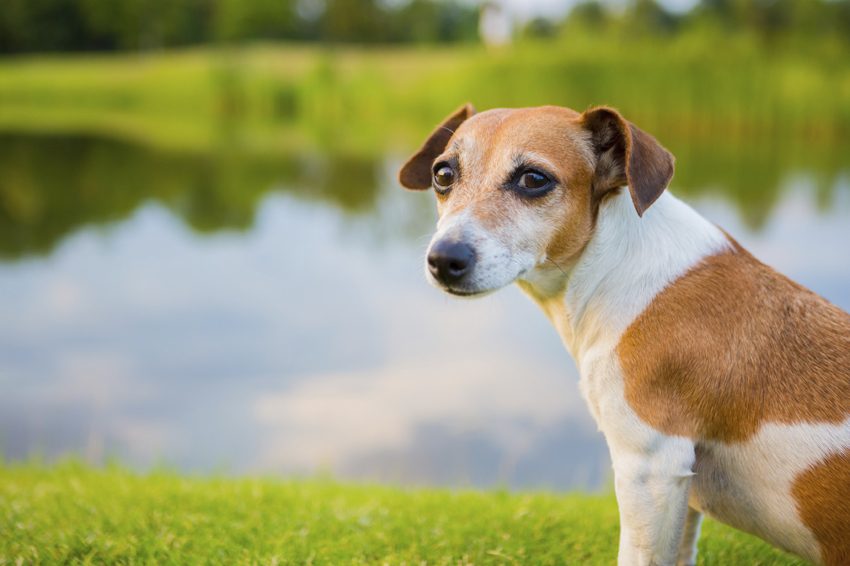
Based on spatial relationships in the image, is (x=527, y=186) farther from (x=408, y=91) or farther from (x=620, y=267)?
(x=408, y=91)

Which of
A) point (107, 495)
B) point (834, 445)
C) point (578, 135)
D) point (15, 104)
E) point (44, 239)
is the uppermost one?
point (15, 104)

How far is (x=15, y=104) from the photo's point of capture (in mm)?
56281

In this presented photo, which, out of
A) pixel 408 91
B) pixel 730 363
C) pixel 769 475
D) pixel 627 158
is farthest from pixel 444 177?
pixel 408 91

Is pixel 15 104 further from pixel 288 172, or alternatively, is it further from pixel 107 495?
pixel 107 495

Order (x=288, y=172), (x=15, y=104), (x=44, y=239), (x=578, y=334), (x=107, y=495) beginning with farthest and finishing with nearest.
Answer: (x=15, y=104), (x=288, y=172), (x=44, y=239), (x=107, y=495), (x=578, y=334)

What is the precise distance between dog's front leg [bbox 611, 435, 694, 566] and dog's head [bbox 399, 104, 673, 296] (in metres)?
0.91

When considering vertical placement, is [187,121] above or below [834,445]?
above

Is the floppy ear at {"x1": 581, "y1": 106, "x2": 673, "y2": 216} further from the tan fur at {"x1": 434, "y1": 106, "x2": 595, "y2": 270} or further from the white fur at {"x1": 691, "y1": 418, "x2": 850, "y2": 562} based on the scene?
the white fur at {"x1": 691, "y1": 418, "x2": 850, "y2": 562}

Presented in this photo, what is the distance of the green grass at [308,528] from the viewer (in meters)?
4.21

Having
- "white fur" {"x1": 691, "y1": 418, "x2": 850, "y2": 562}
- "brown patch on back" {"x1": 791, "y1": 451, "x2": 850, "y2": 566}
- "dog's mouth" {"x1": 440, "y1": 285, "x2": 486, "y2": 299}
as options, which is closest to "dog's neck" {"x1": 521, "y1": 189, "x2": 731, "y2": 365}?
"dog's mouth" {"x1": 440, "y1": 285, "x2": 486, "y2": 299}

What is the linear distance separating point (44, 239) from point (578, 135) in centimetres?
1810

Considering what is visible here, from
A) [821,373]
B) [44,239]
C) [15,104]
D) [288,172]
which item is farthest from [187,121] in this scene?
[821,373]

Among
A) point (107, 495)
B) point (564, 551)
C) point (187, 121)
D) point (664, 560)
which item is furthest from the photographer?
point (187, 121)

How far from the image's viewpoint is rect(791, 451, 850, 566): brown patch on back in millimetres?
3131
